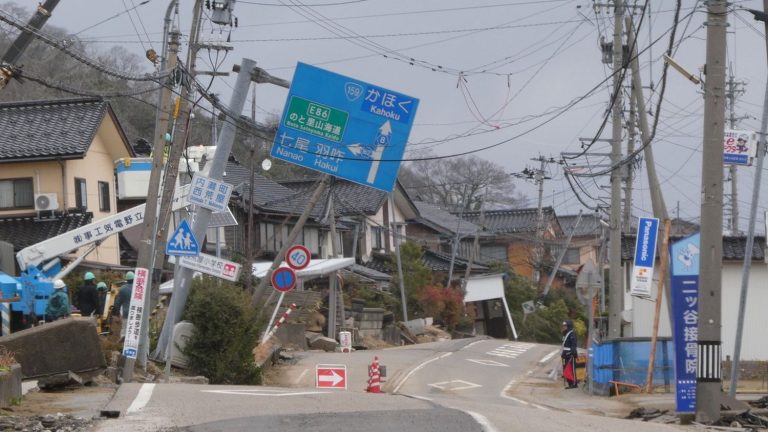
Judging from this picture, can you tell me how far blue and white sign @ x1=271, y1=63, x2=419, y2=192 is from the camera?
83.5ft

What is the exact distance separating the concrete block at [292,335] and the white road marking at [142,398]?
17007 millimetres

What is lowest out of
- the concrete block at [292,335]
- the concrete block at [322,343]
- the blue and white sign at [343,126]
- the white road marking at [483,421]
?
the concrete block at [322,343]

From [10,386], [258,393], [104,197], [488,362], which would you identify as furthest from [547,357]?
[10,386]

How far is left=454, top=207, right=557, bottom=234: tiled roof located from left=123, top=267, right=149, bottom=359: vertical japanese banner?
2046 inches

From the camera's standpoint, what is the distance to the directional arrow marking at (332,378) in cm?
2035

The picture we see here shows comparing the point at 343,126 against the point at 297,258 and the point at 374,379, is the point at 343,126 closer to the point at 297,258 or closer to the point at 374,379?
the point at 297,258

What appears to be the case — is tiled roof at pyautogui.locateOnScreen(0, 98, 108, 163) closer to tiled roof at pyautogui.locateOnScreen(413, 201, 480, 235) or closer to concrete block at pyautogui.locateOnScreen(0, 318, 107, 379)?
concrete block at pyautogui.locateOnScreen(0, 318, 107, 379)

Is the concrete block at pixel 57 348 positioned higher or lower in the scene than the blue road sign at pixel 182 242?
lower

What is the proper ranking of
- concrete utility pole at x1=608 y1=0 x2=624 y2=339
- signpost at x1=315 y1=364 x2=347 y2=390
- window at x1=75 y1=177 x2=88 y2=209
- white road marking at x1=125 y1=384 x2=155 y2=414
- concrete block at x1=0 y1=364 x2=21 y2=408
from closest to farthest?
white road marking at x1=125 y1=384 x2=155 y2=414 → concrete block at x1=0 y1=364 x2=21 y2=408 → signpost at x1=315 y1=364 x2=347 y2=390 → concrete utility pole at x1=608 y1=0 x2=624 y2=339 → window at x1=75 y1=177 x2=88 y2=209

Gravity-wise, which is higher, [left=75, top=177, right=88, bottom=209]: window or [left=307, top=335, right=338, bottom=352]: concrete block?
[left=75, top=177, right=88, bottom=209]: window

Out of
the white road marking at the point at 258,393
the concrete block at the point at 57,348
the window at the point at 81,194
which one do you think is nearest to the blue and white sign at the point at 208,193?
the concrete block at the point at 57,348

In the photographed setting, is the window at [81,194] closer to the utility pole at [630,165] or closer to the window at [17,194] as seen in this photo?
the window at [17,194]

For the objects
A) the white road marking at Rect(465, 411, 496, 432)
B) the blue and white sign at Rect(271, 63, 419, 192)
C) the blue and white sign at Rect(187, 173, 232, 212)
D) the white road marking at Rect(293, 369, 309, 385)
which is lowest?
the white road marking at Rect(293, 369, 309, 385)

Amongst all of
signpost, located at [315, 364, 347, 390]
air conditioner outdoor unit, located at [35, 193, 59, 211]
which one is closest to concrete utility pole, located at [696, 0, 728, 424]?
signpost, located at [315, 364, 347, 390]
